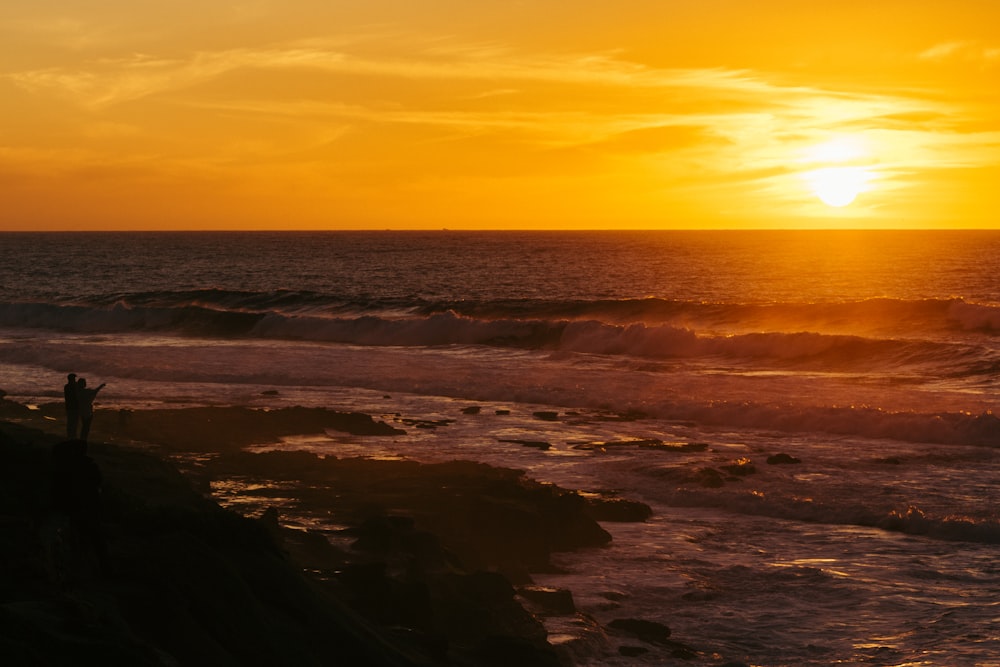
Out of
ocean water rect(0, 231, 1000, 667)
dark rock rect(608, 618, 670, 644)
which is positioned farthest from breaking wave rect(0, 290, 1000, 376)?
dark rock rect(608, 618, 670, 644)

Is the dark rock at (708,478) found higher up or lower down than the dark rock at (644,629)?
higher up

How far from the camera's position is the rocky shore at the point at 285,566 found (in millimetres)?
8492

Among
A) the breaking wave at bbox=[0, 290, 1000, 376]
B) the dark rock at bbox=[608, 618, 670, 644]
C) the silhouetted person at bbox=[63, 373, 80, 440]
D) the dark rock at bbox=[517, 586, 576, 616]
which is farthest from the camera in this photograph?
the breaking wave at bbox=[0, 290, 1000, 376]

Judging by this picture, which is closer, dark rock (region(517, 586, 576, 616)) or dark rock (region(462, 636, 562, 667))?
dark rock (region(462, 636, 562, 667))

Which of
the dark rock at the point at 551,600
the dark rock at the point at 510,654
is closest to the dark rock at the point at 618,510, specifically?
the dark rock at the point at 551,600

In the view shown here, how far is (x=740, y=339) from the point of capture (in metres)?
43.8

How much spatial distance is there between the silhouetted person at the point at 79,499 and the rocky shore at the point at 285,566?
0.03 metres

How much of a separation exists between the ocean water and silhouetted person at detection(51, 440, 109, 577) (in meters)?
5.33

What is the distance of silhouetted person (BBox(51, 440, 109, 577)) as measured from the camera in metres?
9.10

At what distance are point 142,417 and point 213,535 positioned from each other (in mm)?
15872

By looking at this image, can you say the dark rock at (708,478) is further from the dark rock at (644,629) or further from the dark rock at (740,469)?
the dark rock at (644,629)

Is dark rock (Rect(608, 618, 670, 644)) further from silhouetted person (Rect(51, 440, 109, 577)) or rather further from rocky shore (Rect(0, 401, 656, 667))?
silhouetted person (Rect(51, 440, 109, 577))

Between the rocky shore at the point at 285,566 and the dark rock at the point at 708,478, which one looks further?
the dark rock at the point at 708,478

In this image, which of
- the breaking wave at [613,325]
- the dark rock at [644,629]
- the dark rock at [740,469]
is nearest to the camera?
the dark rock at [644,629]
